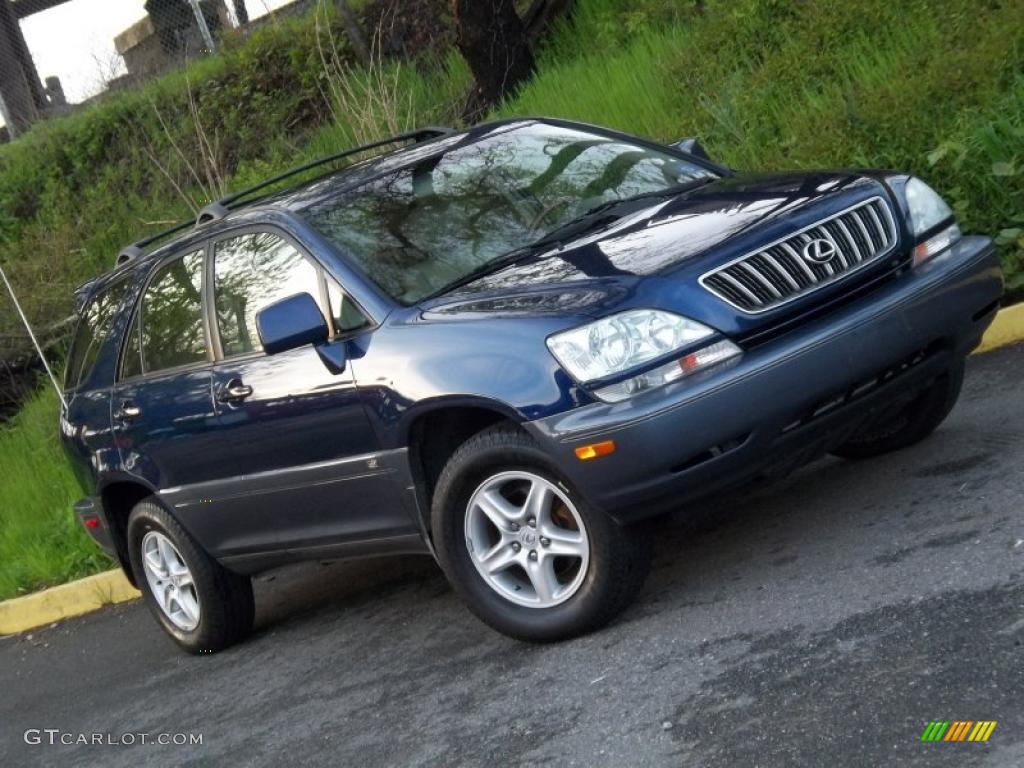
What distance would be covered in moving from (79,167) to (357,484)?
12.7 metres

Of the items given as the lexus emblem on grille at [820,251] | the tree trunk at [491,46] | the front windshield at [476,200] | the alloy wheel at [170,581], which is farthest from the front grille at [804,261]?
the tree trunk at [491,46]

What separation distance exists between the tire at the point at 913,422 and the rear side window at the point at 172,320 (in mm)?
2703

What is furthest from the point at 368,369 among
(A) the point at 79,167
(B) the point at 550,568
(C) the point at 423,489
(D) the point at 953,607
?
(A) the point at 79,167

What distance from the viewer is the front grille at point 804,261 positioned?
5055 millimetres

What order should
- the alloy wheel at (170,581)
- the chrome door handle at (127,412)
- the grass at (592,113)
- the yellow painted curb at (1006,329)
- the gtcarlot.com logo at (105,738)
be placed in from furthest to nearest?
1. the grass at (592,113)
2. the yellow painted curb at (1006,329)
3. the alloy wheel at (170,581)
4. the chrome door handle at (127,412)
5. the gtcarlot.com logo at (105,738)

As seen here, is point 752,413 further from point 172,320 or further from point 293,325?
point 172,320

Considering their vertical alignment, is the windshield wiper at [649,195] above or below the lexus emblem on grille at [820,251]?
above

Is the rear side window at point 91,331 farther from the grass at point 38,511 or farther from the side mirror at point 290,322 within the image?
the grass at point 38,511

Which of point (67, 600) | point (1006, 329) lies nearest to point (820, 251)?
point (1006, 329)

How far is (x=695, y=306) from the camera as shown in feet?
16.3

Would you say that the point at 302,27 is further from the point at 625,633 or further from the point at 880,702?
the point at 880,702

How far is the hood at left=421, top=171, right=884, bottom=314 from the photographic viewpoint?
5105 mm

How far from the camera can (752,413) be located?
488 cm

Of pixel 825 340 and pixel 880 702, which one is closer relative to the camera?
pixel 880 702
